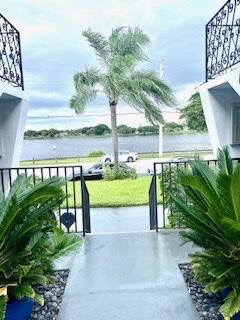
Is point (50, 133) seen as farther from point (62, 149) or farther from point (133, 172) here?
point (133, 172)

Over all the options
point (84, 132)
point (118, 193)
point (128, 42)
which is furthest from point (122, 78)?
point (84, 132)

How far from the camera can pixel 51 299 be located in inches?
135

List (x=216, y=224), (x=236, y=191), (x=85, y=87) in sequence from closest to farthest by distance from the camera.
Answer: (x=236, y=191) < (x=216, y=224) < (x=85, y=87)

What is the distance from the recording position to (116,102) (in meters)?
16.0

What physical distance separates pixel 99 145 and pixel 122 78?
21.1 meters

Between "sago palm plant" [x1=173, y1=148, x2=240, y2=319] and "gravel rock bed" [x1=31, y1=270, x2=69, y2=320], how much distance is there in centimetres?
141

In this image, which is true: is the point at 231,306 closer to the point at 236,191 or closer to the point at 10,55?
the point at 236,191

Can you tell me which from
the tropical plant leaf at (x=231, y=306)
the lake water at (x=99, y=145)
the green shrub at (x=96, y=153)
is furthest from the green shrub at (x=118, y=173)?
the lake water at (x=99, y=145)

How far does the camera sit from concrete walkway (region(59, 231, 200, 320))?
318 cm

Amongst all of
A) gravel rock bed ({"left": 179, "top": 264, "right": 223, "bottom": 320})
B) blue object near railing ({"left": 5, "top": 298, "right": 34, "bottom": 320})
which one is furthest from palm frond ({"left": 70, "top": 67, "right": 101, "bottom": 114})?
blue object near railing ({"left": 5, "top": 298, "right": 34, "bottom": 320})

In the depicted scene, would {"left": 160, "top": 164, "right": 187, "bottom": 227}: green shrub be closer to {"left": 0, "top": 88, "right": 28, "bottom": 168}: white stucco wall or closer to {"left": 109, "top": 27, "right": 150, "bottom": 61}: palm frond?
{"left": 0, "top": 88, "right": 28, "bottom": 168}: white stucco wall

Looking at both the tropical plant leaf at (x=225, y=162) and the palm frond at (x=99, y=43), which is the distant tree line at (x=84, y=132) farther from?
the tropical plant leaf at (x=225, y=162)

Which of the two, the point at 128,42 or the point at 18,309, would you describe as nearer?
the point at 18,309

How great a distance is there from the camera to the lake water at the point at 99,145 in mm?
34781
